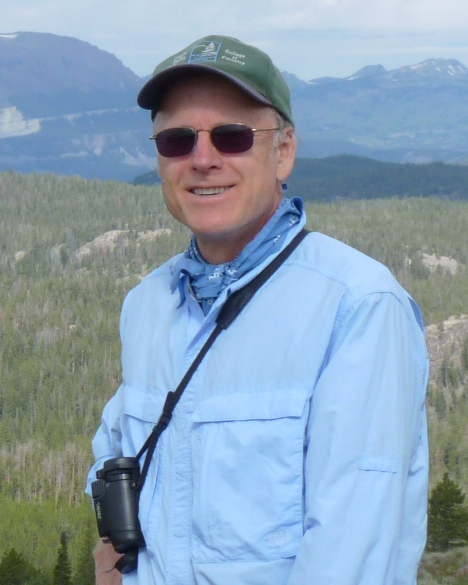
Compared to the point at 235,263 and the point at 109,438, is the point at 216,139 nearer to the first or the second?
the point at 235,263

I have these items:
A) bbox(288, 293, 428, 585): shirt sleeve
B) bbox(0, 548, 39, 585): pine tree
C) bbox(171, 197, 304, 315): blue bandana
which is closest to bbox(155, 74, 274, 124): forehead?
bbox(171, 197, 304, 315): blue bandana

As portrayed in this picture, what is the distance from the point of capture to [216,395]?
4012 millimetres

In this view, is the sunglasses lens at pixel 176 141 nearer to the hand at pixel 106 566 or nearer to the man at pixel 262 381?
the man at pixel 262 381

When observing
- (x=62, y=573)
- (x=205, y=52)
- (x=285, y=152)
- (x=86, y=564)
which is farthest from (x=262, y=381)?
(x=86, y=564)

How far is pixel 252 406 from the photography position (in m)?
3.87

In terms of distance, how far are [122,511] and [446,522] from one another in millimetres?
49362

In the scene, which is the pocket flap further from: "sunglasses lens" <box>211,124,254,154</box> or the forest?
the forest

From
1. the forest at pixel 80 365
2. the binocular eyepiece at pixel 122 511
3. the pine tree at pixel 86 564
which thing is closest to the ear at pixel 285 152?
the binocular eyepiece at pixel 122 511

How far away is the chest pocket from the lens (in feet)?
12.4

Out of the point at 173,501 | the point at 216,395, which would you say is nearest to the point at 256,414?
the point at 216,395

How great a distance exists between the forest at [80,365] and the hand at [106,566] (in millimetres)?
31330

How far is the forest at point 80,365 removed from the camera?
82.1m

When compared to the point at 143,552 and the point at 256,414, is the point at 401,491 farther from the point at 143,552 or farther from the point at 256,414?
the point at 143,552

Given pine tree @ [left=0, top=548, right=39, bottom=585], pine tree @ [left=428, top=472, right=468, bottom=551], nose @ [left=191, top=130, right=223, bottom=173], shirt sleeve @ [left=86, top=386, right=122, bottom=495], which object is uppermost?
nose @ [left=191, top=130, right=223, bottom=173]
